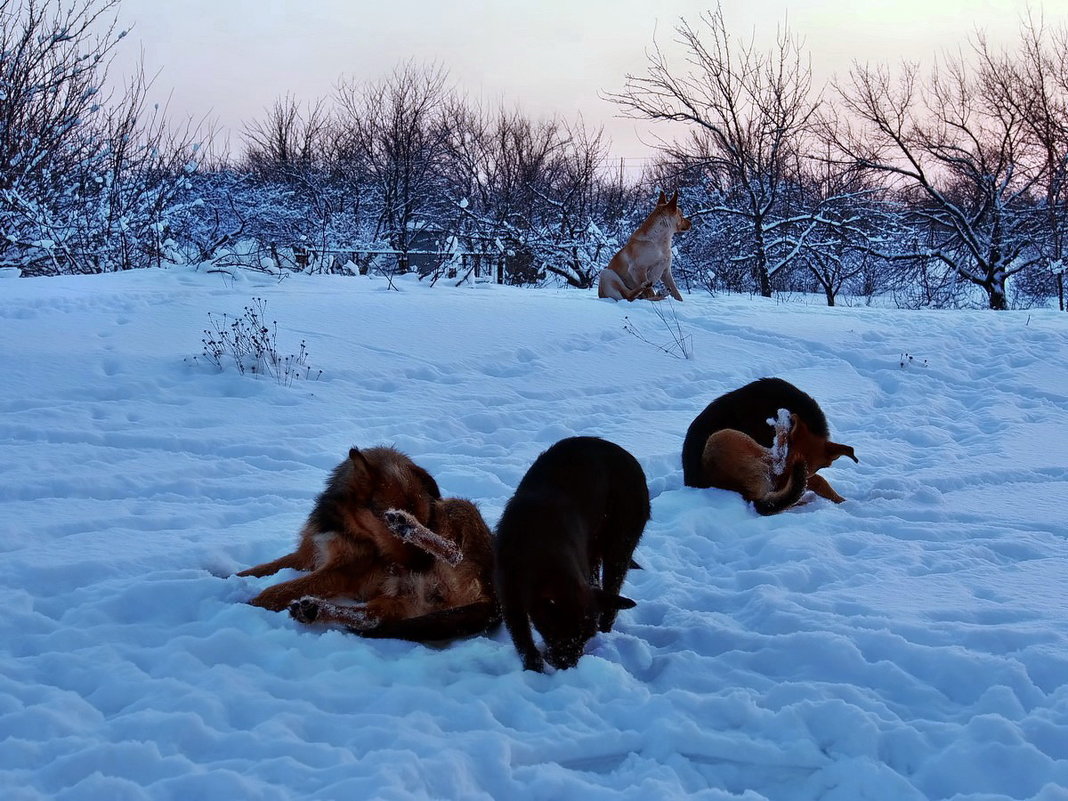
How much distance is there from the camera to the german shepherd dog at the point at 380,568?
3.54 metres

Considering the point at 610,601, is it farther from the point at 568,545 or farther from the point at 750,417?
the point at 750,417

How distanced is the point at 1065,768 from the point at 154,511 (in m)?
4.61

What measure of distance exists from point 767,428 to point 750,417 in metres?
0.14

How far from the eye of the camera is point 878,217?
19938 mm

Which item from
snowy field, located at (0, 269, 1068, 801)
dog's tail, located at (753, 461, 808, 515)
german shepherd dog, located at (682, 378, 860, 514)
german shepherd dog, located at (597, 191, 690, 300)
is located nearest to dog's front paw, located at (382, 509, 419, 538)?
snowy field, located at (0, 269, 1068, 801)

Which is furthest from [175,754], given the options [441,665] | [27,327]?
[27,327]

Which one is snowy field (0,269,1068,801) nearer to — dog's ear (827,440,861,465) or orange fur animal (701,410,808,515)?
orange fur animal (701,410,808,515)

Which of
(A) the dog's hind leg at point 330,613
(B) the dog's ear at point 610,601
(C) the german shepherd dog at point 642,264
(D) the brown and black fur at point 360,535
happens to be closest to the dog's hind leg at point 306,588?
(D) the brown and black fur at point 360,535

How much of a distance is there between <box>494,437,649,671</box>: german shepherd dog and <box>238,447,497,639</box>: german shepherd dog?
37cm

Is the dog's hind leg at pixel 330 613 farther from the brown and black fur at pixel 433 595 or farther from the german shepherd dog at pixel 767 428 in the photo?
the german shepherd dog at pixel 767 428

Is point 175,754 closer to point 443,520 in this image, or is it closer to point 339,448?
point 443,520

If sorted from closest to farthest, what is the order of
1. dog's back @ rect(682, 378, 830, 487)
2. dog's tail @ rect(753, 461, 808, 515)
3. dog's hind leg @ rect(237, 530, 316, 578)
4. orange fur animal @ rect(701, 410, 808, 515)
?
dog's hind leg @ rect(237, 530, 316, 578) → dog's tail @ rect(753, 461, 808, 515) → orange fur animal @ rect(701, 410, 808, 515) → dog's back @ rect(682, 378, 830, 487)

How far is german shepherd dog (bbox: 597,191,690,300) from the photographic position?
550 inches

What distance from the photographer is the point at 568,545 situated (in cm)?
336
